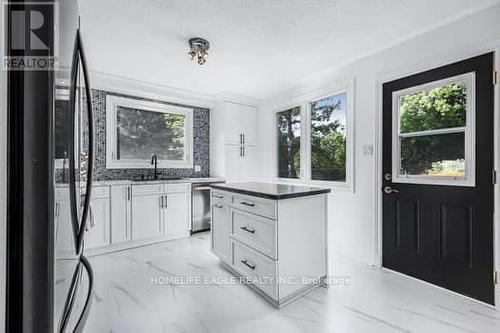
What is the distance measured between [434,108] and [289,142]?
7.14 ft

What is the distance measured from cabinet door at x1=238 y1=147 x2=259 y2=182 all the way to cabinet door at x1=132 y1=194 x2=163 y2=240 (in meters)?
1.59

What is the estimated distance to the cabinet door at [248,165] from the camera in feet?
15.3

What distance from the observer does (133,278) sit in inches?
98.1

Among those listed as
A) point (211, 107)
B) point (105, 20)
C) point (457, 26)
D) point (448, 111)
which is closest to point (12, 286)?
point (105, 20)

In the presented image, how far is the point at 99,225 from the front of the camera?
3.12 metres

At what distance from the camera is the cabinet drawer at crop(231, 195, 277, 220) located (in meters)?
1.99

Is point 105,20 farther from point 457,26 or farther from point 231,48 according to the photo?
point 457,26

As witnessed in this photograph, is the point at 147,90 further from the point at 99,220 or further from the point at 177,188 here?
the point at 99,220

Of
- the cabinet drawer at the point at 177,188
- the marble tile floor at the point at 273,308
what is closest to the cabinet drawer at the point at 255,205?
the marble tile floor at the point at 273,308

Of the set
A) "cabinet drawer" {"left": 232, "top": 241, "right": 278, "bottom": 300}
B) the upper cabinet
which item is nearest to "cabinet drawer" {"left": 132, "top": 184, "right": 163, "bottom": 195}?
the upper cabinet

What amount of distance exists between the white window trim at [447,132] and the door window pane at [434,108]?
3 centimetres

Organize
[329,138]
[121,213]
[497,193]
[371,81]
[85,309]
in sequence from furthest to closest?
[329,138]
[121,213]
[371,81]
[497,193]
[85,309]

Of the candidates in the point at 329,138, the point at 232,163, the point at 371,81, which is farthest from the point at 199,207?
the point at 371,81

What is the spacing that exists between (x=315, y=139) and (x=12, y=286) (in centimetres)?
363
